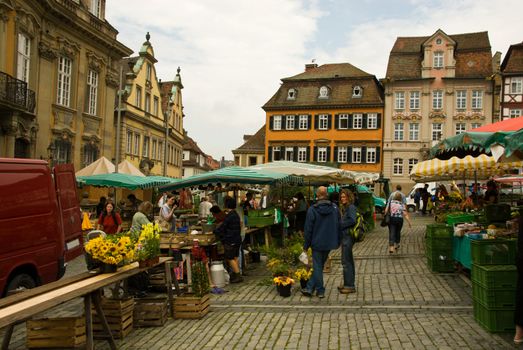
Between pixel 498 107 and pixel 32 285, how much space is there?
165ft

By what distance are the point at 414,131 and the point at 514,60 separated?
10.8m

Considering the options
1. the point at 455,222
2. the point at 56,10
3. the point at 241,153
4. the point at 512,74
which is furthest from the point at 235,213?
the point at 241,153

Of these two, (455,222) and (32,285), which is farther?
(455,222)

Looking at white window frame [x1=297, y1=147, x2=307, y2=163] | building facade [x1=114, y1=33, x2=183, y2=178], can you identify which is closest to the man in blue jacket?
building facade [x1=114, y1=33, x2=183, y2=178]

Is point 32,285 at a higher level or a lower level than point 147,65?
lower

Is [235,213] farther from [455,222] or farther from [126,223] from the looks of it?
[126,223]

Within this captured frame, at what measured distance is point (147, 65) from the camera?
140 feet

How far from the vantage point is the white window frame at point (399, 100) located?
53688 millimetres

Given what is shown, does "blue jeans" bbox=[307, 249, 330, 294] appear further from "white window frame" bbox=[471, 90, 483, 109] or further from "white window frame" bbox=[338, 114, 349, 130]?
Result: "white window frame" bbox=[338, 114, 349, 130]

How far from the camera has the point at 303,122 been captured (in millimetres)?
57875

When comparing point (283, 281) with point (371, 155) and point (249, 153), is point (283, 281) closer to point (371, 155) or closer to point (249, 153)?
point (371, 155)

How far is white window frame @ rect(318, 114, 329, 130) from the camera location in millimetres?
56781

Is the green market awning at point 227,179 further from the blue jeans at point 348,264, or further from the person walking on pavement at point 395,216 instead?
the person walking on pavement at point 395,216

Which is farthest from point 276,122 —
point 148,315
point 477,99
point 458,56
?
point 148,315
